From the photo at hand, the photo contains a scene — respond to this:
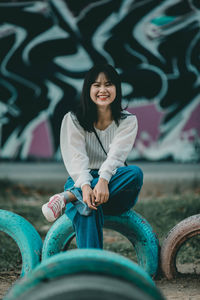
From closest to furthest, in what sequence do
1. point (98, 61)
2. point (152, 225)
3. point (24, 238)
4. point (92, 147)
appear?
point (24, 238), point (92, 147), point (152, 225), point (98, 61)

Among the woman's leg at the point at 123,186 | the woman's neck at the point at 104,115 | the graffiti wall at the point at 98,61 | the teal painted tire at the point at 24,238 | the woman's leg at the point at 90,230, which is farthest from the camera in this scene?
the graffiti wall at the point at 98,61

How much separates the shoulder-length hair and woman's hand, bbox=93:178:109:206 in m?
0.46

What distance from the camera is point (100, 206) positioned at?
2.41m

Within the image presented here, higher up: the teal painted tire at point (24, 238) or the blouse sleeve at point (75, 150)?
the blouse sleeve at point (75, 150)

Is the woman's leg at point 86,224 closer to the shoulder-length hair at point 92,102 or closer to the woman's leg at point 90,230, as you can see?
the woman's leg at point 90,230

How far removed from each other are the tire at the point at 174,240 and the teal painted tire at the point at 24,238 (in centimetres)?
84

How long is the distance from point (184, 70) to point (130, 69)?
0.99 m

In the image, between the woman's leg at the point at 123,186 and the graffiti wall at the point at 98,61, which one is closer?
the woman's leg at the point at 123,186

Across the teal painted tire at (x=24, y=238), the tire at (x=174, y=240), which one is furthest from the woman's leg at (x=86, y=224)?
the tire at (x=174, y=240)

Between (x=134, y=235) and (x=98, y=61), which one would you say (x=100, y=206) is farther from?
(x=98, y=61)

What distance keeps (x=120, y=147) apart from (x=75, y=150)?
0.98ft

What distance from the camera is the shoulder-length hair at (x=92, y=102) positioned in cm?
264

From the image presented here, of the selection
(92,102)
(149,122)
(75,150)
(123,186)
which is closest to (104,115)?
(92,102)

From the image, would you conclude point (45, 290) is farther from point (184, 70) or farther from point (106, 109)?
point (184, 70)
